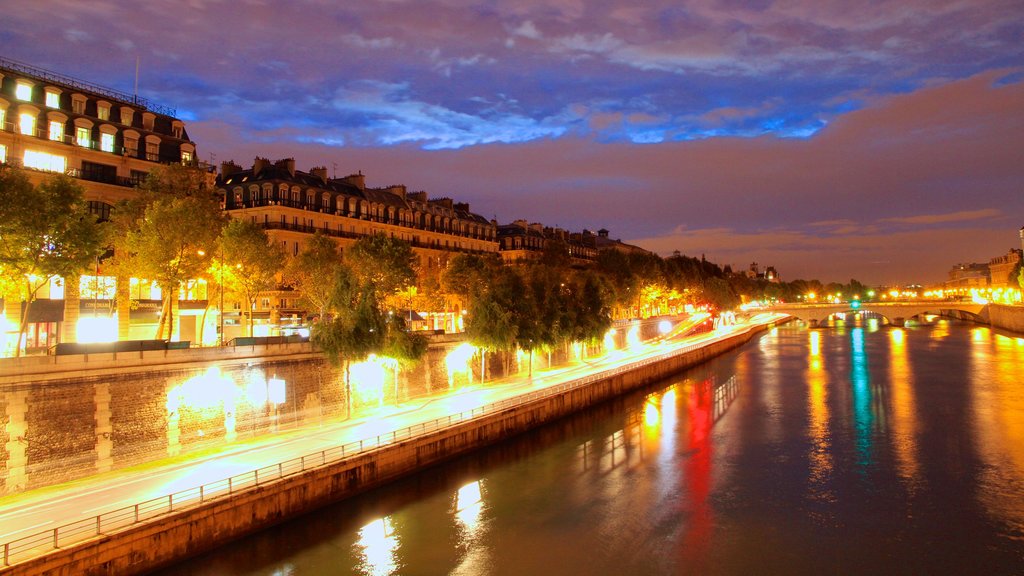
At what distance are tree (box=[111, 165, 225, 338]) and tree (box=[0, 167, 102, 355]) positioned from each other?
3.35 meters

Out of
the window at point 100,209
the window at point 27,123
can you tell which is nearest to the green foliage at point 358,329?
the window at point 100,209

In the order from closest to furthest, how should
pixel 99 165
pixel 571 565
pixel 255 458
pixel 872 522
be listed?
pixel 571 565, pixel 872 522, pixel 255 458, pixel 99 165

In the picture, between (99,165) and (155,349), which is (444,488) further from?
(99,165)

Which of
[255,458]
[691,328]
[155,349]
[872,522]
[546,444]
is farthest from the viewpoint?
[691,328]

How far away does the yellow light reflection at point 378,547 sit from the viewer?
1980 centimetres

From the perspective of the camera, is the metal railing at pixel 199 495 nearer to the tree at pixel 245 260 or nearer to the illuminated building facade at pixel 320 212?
the tree at pixel 245 260

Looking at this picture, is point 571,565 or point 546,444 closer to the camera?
point 571,565

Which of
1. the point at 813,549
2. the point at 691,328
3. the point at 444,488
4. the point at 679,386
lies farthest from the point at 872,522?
the point at 691,328

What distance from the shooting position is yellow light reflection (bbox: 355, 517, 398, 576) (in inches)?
779

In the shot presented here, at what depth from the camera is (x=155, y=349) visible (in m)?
26.9

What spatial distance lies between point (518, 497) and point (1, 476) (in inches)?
676

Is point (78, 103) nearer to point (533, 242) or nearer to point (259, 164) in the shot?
point (259, 164)

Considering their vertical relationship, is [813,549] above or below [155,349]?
below

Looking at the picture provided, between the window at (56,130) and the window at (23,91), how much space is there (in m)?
1.74
